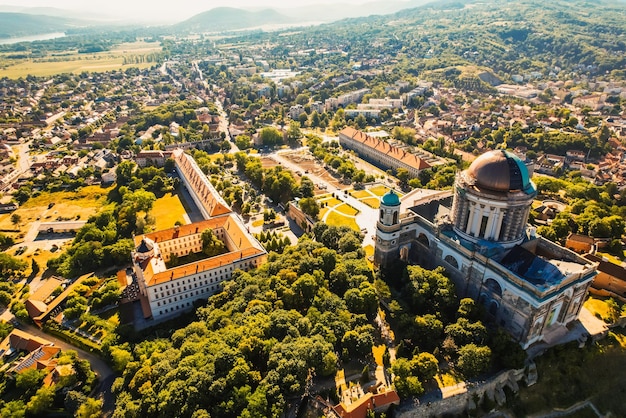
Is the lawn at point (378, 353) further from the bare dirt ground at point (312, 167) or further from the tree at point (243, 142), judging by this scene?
the tree at point (243, 142)

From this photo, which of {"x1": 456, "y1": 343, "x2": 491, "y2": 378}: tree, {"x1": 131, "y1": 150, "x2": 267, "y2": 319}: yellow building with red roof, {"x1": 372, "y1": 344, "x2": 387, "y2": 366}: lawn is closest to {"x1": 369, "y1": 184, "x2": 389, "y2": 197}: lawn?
{"x1": 131, "y1": 150, "x2": 267, "y2": 319}: yellow building with red roof

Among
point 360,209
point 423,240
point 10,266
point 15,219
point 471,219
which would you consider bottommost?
point 360,209

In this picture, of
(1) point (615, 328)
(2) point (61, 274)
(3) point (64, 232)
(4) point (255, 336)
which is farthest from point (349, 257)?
(3) point (64, 232)

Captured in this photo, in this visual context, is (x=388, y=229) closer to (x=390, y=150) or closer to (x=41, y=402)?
(x=41, y=402)

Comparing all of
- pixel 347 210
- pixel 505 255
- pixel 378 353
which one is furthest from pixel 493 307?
pixel 347 210

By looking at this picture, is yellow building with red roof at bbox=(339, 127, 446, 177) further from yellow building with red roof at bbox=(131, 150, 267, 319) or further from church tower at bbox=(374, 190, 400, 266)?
yellow building with red roof at bbox=(131, 150, 267, 319)

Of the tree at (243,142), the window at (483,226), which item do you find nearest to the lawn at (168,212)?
the tree at (243,142)
